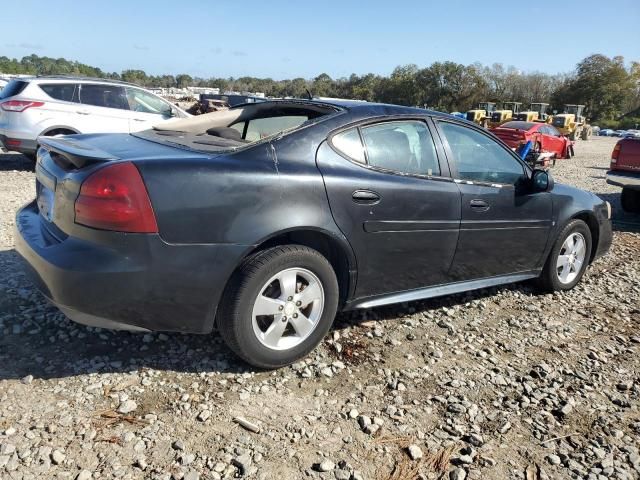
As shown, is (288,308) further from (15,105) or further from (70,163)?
(15,105)

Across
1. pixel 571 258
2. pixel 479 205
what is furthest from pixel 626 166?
pixel 479 205

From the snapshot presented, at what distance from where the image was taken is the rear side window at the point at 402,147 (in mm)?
3338

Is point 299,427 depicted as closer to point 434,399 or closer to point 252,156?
point 434,399

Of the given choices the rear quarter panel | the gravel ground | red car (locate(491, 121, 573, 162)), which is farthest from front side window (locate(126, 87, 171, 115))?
red car (locate(491, 121, 573, 162))

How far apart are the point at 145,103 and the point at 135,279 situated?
853cm

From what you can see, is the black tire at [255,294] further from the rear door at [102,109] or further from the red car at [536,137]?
the red car at [536,137]

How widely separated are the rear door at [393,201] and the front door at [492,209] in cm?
14

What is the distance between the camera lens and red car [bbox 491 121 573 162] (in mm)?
18109

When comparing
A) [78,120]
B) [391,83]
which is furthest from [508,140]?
[391,83]

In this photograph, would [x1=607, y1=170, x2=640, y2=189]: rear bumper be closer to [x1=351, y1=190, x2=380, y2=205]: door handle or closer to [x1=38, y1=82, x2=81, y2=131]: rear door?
[x1=351, y1=190, x2=380, y2=205]: door handle

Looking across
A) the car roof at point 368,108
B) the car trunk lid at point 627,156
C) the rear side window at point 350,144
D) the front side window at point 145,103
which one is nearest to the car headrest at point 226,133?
the car roof at point 368,108

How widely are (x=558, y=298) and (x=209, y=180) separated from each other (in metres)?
3.48

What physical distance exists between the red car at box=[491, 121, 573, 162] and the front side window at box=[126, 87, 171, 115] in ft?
39.3

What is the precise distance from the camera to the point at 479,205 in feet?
12.3
